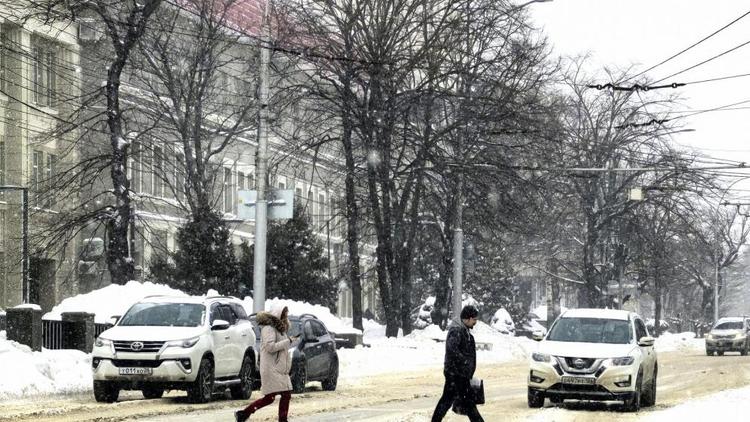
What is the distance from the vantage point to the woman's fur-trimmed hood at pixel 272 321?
16.4 meters

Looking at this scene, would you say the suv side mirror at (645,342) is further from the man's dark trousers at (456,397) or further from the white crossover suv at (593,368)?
the man's dark trousers at (456,397)

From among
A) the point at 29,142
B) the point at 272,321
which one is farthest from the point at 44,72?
the point at 272,321

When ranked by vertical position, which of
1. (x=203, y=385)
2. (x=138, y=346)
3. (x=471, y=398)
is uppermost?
(x=138, y=346)

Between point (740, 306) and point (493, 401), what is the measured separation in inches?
6928

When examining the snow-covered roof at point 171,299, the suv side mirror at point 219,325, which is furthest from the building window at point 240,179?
the suv side mirror at point 219,325

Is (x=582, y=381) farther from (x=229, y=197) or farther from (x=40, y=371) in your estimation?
(x=229, y=197)

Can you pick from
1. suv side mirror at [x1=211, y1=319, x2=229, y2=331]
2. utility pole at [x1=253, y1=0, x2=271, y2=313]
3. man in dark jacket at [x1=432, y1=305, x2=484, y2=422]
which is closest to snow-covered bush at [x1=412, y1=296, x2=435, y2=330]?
utility pole at [x1=253, y1=0, x2=271, y2=313]

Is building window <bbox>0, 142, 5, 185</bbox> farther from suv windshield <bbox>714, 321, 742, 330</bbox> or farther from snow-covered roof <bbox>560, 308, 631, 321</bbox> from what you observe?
snow-covered roof <bbox>560, 308, 631, 321</bbox>

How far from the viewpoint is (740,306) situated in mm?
193875

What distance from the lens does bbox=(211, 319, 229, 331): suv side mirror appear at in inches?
898

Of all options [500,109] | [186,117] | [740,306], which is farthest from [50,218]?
[740,306]

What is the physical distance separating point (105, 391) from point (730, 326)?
41924 mm

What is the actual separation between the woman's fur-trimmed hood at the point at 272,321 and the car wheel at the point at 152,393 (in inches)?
265

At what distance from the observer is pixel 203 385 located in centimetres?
2241
